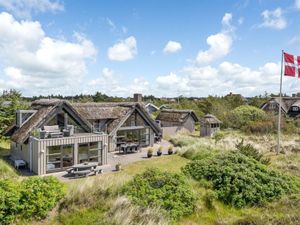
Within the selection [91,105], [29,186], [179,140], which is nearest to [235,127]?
[179,140]

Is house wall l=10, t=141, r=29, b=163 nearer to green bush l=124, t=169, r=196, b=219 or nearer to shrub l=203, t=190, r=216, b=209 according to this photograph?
green bush l=124, t=169, r=196, b=219

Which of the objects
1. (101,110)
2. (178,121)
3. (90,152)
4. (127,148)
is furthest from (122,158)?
(178,121)

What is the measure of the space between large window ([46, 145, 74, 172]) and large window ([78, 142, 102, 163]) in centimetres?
74

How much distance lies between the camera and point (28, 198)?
929 centimetres

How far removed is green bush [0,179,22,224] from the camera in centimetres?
863

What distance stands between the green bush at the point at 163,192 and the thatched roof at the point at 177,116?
1061 inches

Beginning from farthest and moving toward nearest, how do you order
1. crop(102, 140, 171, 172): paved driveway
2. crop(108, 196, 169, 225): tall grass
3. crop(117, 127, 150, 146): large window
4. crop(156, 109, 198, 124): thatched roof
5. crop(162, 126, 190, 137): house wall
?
crop(156, 109, 198, 124): thatched roof
crop(162, 126, 190, 137): house wall
crop(117, 127, 150, 146): large window
crop(102, 140, 171, 172): paved driveway
crop(108, 196, 169, 225): tall grass

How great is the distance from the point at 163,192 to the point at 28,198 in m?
5.12

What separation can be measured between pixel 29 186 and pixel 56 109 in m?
10.8

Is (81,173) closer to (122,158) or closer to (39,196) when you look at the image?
(122,158)

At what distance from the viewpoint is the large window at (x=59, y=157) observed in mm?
18234

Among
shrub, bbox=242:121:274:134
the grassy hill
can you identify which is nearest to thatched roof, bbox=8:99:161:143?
the grassy hill

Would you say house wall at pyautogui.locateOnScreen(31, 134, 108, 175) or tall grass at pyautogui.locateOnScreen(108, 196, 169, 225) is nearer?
tall grass at pyautogui.locateOnScreen(108, 196, 169, 225)

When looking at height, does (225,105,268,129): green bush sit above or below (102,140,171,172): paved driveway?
above
